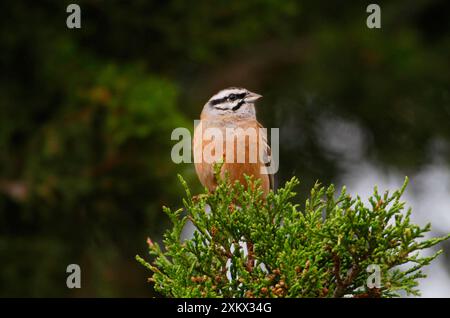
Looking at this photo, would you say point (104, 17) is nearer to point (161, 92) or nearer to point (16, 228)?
point (161, 92)

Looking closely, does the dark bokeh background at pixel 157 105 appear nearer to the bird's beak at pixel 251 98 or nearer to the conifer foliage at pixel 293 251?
the bird's beak at pixel 251 98

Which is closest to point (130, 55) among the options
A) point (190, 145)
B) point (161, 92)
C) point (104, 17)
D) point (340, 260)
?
point (104, 17)

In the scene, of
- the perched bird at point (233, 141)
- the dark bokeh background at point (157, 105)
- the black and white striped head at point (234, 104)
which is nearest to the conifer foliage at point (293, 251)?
the perched bird at point (233, 141)

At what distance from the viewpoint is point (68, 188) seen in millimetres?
7164

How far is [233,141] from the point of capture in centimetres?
612

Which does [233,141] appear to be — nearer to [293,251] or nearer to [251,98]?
[251,98]

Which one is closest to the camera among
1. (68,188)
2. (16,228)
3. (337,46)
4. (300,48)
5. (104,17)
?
(68,188)

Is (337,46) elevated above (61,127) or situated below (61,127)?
above

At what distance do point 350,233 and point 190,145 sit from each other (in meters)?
3.80

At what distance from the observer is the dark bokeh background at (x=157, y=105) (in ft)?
24.4

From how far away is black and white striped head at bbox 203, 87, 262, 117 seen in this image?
257 inches

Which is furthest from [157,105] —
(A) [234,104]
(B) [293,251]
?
(B) [293,251]

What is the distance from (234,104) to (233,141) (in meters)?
0.54
